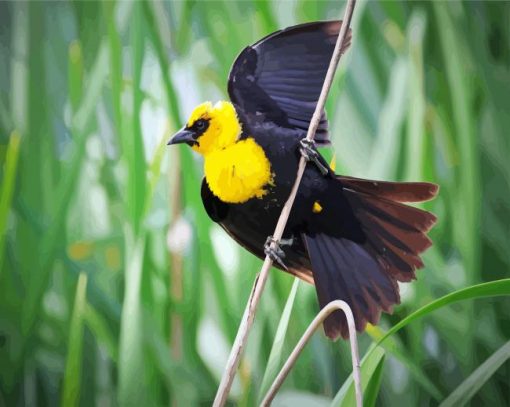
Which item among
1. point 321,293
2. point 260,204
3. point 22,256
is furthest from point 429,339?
point 22,256

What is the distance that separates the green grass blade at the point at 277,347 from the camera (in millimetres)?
739

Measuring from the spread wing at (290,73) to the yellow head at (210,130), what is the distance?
1.1 inches

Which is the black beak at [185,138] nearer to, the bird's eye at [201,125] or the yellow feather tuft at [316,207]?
the bird's eye at [201,125]

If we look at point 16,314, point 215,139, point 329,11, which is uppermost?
point 329,11

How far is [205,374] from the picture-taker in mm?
→ 778

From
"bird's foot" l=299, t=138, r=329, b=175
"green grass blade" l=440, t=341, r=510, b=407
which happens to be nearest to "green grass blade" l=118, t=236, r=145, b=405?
"bird's foot" l=299, t=138, r=329, b=175

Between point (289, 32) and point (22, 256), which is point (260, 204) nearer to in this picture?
point (289, 32)

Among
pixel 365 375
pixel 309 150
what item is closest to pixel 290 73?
pixel 309 150

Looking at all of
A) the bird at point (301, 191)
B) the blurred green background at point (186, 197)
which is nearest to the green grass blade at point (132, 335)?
the blurred green background at point (186, 197)

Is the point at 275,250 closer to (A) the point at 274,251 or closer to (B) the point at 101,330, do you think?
(A) the point at 274,251

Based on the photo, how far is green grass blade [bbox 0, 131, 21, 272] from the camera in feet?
2.64

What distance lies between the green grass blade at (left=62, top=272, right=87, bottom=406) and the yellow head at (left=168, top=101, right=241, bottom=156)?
22 centimetres

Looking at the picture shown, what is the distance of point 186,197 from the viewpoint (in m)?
0.79

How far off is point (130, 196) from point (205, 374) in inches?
8.4
